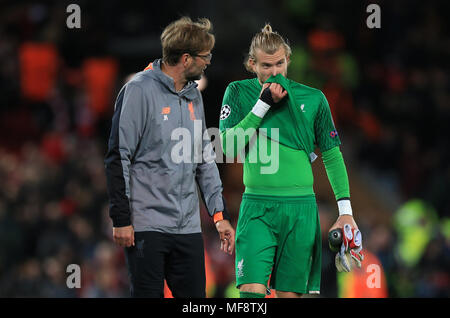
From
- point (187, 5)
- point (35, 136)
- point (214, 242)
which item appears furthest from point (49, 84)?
point (214, 242)

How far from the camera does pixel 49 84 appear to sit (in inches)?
539

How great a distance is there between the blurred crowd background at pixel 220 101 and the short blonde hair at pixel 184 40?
5674 mm

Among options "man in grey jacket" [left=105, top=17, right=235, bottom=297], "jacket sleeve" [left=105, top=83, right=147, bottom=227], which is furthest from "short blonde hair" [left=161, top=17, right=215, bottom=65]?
"jacket sleeve" [left=105, top=83, right=147, bottom=227]

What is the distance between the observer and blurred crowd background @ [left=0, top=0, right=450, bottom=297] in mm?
11148

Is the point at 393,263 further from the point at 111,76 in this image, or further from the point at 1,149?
the point at 1,149

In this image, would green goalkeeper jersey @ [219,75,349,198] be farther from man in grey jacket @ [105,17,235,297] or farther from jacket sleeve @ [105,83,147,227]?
jacket sleeve @ [105,83,147,227]


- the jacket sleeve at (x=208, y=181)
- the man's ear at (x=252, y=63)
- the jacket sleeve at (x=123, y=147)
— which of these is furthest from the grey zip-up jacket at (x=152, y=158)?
the man's ear at (x=252, y=63)

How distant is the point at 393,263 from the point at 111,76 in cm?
525

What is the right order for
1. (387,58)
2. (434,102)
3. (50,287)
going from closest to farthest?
(50,287) < (434,102) < (387,58)

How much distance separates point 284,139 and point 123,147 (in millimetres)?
1013

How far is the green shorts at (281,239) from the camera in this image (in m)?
5.38

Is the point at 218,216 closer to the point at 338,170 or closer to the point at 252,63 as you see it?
the point at 338,170
